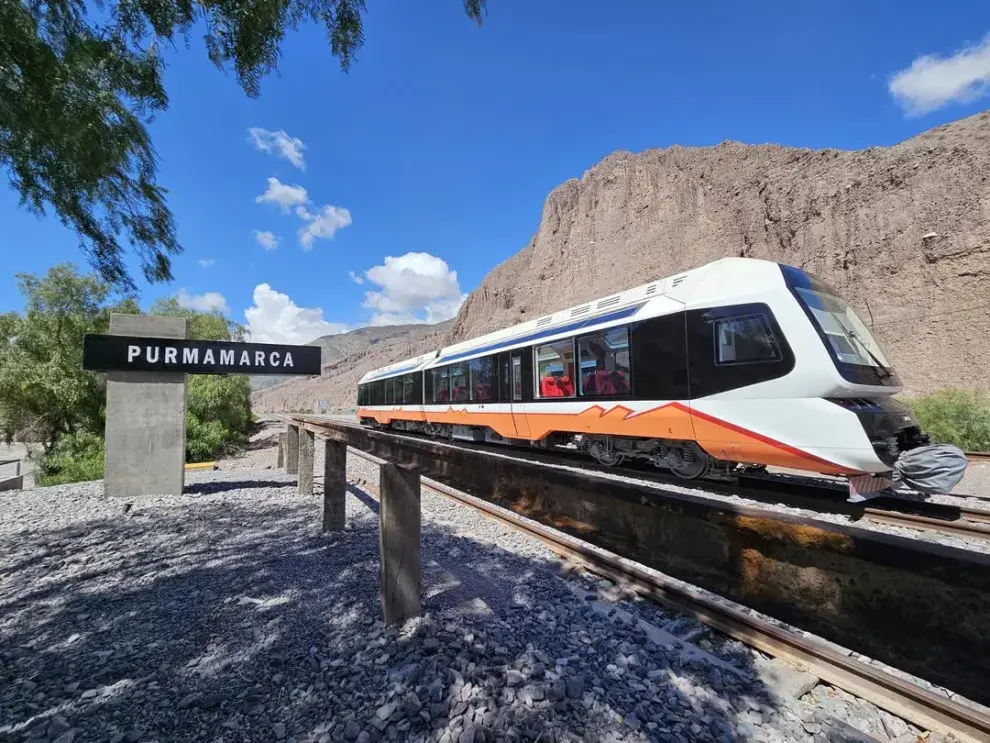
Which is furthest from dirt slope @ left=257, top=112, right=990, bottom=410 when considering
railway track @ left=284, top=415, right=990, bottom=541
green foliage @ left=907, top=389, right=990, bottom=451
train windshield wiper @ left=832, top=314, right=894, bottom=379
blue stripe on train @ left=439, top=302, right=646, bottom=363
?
blue stripe on train @ left=439, top=302, right=646, bottom=363

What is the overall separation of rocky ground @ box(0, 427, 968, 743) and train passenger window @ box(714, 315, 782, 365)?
3.84 metres

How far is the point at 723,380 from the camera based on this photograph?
22.4ft

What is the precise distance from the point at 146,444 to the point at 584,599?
8.66 metres

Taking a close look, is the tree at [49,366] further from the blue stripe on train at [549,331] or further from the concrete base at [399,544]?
the concrete base at [399,544]

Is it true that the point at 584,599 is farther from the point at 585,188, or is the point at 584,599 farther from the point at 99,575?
the point at 585,188

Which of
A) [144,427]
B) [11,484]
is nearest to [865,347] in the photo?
[144,427]

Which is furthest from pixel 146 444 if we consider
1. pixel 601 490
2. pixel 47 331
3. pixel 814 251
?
pixel 814 251

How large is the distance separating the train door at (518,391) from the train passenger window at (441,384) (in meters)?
3.98

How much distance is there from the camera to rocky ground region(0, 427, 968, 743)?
2680 mm

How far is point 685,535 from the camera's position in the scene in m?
1.44

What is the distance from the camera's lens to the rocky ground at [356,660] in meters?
2.68

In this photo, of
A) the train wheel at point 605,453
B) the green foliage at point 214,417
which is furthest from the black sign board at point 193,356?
the green foliage at point 214,417

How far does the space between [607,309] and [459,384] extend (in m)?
6.33

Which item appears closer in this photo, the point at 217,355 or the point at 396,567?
the point at 396,567
